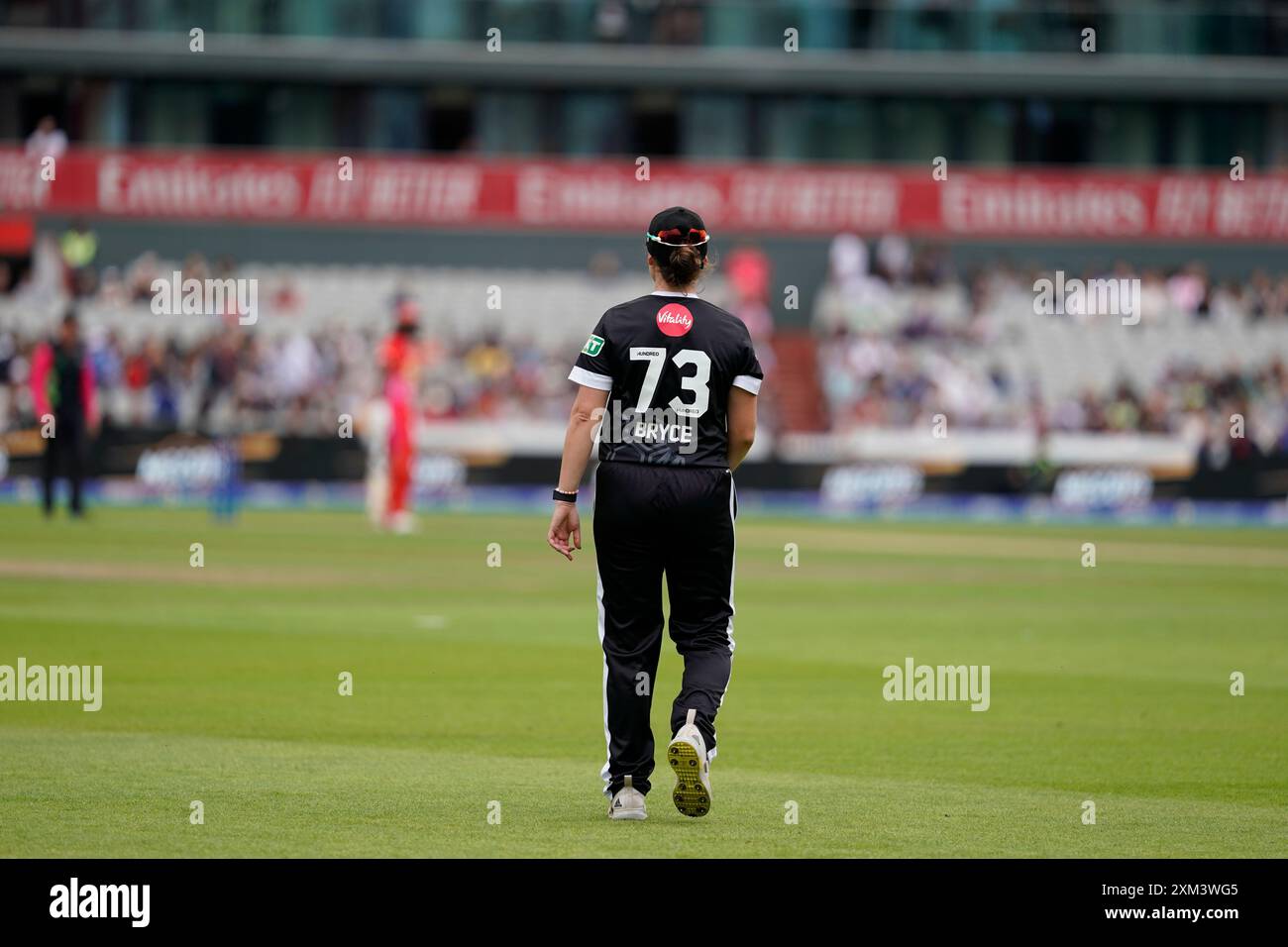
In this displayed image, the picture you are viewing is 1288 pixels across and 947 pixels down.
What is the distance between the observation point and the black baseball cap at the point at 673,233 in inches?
367

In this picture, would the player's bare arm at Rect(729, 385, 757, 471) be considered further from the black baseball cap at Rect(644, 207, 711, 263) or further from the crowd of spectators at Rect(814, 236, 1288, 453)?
the crowd of spectators at Rect(814, 236, 1288, 453)

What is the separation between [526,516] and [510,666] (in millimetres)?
20693

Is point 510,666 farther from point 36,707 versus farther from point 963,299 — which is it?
point 963,299

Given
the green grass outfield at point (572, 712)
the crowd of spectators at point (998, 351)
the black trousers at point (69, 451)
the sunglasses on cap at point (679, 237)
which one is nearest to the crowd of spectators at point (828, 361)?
the crowd of spectators at point (998, 351)

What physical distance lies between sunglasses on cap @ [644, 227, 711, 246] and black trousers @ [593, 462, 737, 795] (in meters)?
0.98

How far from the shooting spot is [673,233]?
9312mm

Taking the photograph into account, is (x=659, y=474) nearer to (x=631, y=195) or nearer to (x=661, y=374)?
(x=661, y=374)

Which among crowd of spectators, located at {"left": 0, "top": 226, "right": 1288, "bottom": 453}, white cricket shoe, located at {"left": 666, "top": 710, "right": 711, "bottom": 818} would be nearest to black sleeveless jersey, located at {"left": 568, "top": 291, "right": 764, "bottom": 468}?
white cricket shoe, located at {"left": 666, "top": 710, "right": 711, "bottom": 818}

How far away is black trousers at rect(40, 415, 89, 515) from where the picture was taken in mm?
30234

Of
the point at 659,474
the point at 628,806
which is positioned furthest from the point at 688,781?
the point at 659,474

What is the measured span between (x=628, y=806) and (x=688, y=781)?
0.44 metres

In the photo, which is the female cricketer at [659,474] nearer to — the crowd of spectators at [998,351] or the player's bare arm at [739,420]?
the player's bare arm at [739,420]
